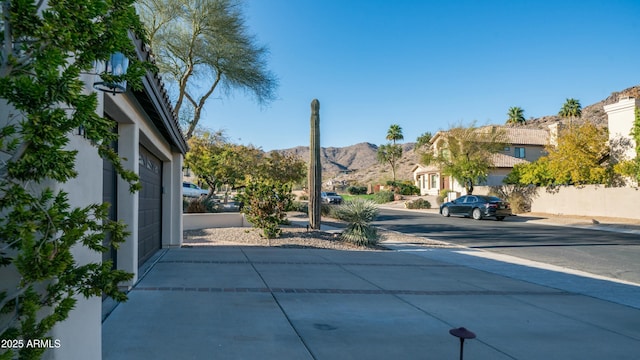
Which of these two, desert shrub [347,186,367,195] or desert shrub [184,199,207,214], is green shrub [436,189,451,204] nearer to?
desert shrub [347,186,367,195]

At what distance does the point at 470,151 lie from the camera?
39.6 metres

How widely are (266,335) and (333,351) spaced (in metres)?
0.84

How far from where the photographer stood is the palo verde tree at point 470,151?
3897 centimetres

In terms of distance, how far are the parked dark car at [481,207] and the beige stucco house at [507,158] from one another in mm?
16212

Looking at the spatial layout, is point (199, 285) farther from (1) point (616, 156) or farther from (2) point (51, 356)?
(1) point (616, 156)

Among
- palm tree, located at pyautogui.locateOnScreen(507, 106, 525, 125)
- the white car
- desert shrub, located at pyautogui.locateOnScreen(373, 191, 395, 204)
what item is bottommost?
desert shrub, located at pyautogui.locateOnScreen(373, 191, 395, 204)

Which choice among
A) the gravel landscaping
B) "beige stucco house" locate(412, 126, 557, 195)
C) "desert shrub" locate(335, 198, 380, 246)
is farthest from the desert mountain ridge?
"desert shrub" locate(335, 198, 380, 246)

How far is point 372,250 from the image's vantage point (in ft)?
47.7

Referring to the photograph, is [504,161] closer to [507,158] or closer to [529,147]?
[507,158]

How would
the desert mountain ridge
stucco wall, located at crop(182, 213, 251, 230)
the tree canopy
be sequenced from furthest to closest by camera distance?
the desert mountain ridge < the tree canopy < stucco wall, located at crop(182, 213, 251, 230)

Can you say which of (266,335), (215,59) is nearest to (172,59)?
(215,59)

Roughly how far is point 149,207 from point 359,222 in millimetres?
7247

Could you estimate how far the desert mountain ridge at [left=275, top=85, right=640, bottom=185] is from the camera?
299 ft

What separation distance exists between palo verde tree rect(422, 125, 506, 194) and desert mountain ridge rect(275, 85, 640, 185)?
48373 millimetres
